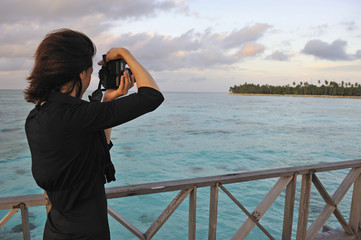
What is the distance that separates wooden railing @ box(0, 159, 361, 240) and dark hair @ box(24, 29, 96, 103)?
0.79 m

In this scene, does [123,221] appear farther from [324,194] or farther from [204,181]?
[324,194]

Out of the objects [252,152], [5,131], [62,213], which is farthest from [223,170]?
[5,131]

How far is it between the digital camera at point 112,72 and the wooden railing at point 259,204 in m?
0.78

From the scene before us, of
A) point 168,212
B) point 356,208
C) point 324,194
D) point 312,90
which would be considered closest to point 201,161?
point 356,208

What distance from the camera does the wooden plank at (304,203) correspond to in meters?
2.35

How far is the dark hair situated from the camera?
919mm

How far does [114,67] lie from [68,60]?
0.20 meters

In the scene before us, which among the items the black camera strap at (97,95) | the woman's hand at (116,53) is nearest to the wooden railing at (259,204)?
the black camera strap at (97,95)

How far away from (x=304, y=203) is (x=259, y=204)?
0.48 m

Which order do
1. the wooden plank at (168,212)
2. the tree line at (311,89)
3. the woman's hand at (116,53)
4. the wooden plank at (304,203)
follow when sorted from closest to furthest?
the woman's hand at (116,53) < the wooden plank at (168,212) < the wooden plank at (304,203) < the tree line at (311,89)

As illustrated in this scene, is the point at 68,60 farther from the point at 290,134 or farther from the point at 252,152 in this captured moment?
the point at 290,134

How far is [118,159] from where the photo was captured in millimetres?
18281

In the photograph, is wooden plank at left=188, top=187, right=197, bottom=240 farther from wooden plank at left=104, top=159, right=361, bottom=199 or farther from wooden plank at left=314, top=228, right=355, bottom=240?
wooden plank at left=314, top=228, right=355, bottom=240

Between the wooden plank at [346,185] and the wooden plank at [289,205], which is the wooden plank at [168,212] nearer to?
the wooden plank at [289,205]
